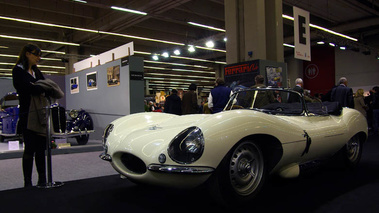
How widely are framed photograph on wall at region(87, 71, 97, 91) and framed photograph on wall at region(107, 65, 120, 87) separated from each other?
86cm

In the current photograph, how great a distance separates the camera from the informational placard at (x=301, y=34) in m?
6.77

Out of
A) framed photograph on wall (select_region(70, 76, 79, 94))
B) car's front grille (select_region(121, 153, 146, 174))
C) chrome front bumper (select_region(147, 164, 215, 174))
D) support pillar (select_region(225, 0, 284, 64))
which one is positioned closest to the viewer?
chrome front bumper (select_region(147, 164, 215, 174))

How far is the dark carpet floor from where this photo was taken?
209 centimetres

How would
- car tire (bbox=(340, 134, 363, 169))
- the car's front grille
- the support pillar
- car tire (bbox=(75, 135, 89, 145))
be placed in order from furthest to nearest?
car tire (bbox=(75, 135, 89, 145))
the support pillar
car tire (bbox=(340, 134, 363, 169))
the car's front grille

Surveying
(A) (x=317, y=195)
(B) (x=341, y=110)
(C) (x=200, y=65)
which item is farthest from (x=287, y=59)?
(A) (x=317, y=195)

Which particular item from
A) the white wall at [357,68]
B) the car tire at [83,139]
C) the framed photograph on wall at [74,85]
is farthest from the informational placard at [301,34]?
the white wall at [357,68]

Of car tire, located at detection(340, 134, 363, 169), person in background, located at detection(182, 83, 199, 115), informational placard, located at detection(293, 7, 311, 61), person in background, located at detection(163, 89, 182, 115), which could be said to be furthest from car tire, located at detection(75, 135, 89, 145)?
car tire, located at detection(340, 134, 363, 169)

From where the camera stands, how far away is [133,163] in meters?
2.31

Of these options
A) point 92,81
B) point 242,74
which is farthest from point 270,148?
point 92,81

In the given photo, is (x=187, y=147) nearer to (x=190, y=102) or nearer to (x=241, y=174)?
(x=241, y=174)

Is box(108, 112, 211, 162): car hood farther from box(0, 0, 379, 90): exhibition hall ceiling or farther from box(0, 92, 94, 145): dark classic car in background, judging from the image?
box(0, 0, 379, 90): exhibition hall ceiling

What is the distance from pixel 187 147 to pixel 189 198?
1.95 feet

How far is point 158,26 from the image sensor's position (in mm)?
14375

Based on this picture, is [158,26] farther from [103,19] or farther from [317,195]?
[317,195]
